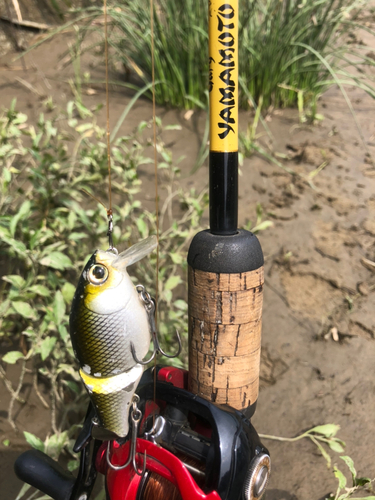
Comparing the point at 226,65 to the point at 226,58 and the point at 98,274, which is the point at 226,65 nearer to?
the point at 226,58

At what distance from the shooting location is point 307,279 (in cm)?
205

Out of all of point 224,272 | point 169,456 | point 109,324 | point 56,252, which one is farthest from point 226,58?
point 56,252

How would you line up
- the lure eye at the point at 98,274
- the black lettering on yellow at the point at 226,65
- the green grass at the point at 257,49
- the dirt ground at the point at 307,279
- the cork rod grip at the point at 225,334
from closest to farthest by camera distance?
the lure eye at the point at 98,274, the black lettering on yellow at the point at 226,65, the cork rod grip at the point at 225,334, the dirt ground at the point at 307,279, the green grass at the point at 257,49

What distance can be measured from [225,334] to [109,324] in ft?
1.17

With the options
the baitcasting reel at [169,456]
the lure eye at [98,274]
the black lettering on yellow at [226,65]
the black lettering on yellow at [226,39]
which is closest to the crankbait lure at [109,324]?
the lure eye at [98,274]

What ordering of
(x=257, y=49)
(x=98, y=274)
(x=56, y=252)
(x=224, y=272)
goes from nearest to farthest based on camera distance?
(x=98, y=274), (x=224, y=272), (x=56, y=252), (x=257, y=49)

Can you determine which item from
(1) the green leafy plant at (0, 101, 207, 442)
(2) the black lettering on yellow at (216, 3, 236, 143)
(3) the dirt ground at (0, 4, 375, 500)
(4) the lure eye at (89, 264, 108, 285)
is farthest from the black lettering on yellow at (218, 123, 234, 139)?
(3) the dirt ground at (0, 4, 375, 500)

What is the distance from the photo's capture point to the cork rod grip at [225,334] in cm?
104

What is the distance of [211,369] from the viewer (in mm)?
1091

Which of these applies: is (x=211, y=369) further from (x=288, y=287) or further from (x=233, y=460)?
(x=288, y=287)

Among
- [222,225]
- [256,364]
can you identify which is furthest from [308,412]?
[222,225]

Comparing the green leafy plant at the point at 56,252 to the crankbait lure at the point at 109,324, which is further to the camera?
the green leafy plant at the point at 56,252

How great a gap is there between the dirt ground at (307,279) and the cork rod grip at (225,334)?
1.87 ft

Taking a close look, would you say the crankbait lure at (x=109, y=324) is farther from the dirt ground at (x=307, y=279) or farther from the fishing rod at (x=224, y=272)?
the dirt ground at (x=307, y=279)
